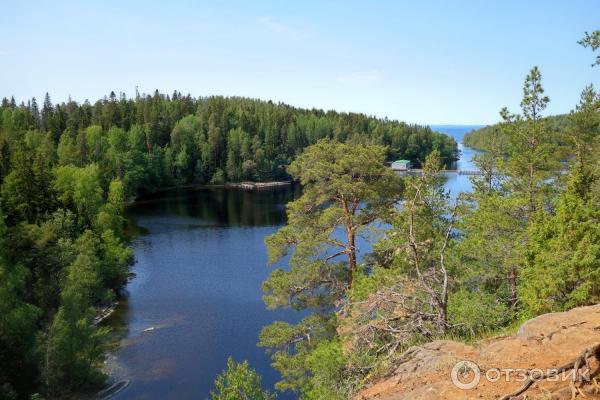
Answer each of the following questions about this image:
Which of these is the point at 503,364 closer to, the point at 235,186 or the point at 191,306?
the point at 191,306

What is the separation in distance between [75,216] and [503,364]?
39.1m

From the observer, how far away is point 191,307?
36.0 m

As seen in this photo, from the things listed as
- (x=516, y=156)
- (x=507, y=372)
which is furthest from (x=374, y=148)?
(x=507, y=372)

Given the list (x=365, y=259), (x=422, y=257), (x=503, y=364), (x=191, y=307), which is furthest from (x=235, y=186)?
(x=503, y=364)

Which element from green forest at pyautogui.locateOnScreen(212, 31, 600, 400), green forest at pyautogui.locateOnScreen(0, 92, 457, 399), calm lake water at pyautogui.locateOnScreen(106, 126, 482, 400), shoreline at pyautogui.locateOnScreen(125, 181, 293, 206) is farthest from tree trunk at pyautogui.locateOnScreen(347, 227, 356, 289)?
shoreline at pyautogui.locateOnScreen(125, 181, 293, 206)

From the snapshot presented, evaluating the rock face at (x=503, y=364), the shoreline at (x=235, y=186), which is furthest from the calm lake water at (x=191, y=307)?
the shoreline at (x=235, y=186)

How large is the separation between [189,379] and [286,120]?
10443 cm

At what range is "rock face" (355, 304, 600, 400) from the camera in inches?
275

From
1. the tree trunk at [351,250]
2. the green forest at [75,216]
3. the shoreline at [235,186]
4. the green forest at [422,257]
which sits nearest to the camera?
the green forest at [422,257]

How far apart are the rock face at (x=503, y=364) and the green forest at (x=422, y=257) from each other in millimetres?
915

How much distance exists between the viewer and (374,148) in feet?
63.6

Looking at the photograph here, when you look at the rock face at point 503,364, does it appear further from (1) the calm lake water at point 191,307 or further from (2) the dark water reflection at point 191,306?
(2) the dark water reflection at point 191,306

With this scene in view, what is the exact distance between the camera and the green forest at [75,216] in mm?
23984

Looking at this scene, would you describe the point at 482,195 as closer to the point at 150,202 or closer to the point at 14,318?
the point at 14,318
